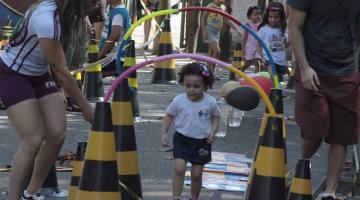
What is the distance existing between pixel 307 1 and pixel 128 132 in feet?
5.27

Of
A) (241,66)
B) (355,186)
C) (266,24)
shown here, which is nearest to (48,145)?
(355,186)

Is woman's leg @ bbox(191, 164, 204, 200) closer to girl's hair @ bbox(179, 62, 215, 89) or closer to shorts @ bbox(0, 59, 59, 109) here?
girl's hair @ bbox(179, 62, 215, 89)

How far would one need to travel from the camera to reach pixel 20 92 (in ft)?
20.0

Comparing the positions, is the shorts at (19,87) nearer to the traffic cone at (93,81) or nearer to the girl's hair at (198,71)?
the girl's hair at (198,71)

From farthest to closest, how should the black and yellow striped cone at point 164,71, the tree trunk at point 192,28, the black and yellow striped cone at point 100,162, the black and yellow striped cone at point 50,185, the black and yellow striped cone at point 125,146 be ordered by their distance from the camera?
the tree trunk at point 192,28
the black and yellow striped cone at point 164,71
the black and yellow striped cone at point 50,185
the black and yellow striped cone at point 125,146
the black and yellow striped cone at point 100,162

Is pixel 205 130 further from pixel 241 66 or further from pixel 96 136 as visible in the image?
pixel 241 66

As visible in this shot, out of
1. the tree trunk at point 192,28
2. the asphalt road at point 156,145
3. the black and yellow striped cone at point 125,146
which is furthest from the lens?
the tree trunk at point 192,28

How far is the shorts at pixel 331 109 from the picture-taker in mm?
6668

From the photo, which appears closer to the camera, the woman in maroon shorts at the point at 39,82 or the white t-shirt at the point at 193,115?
the woman in maroon shorts at the point at 39,82

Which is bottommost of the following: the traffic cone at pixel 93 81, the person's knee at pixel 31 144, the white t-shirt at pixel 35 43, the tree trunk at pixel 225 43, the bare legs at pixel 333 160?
the tree trunk at pixel 225 43

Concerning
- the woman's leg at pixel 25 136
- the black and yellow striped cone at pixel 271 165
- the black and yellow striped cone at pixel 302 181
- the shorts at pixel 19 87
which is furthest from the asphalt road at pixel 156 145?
the black and yellow striped cone at pixel 302 181

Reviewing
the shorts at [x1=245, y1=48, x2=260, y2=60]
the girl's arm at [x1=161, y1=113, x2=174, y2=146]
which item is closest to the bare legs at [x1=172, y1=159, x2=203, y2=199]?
the girl's arm at [x1=161, y1=113, x2=174, y2=146]

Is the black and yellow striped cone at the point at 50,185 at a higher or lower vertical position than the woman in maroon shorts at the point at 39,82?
lower

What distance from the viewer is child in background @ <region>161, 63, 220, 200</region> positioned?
6703 millimetres
